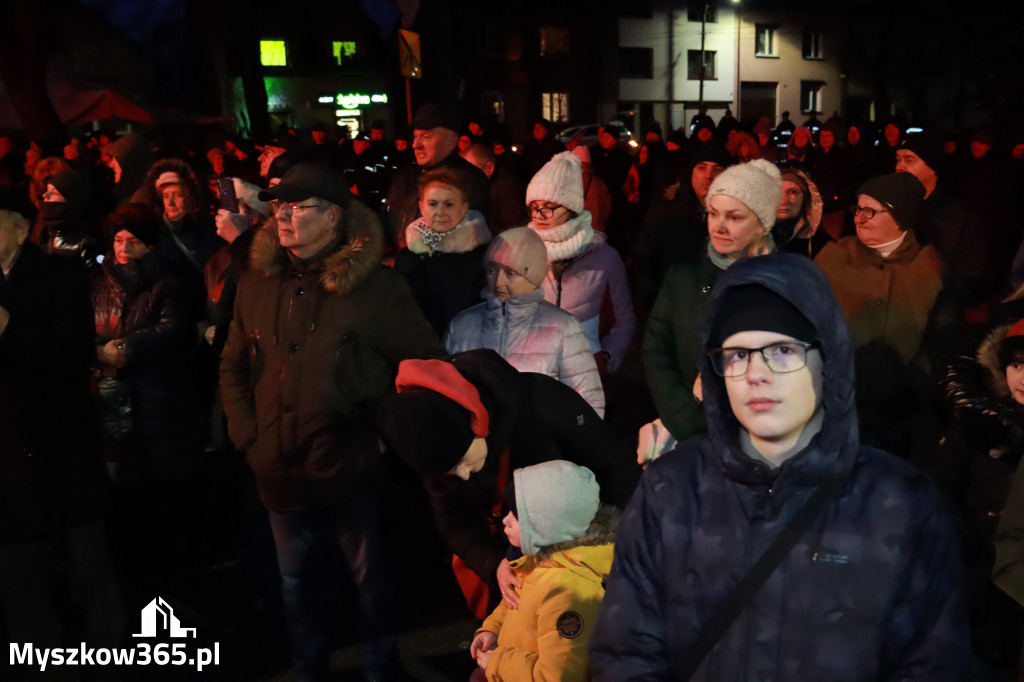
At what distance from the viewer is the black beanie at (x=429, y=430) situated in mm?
2865

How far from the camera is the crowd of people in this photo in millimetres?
2012

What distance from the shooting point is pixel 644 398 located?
805 centimetres

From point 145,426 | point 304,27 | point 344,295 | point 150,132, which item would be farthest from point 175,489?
point 304,27

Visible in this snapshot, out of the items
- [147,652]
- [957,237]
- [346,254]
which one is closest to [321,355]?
[346,254]

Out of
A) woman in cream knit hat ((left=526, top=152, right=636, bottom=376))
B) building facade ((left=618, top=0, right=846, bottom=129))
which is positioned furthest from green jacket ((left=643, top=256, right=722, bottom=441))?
building facade ((left=618, top=0, right=846, bottom=129))

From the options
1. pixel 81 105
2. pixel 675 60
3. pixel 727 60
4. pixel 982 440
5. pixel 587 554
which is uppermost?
pixel 727 60

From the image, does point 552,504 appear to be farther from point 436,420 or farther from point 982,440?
point 982,440

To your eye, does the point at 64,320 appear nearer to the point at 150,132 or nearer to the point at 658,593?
the point at 658,593

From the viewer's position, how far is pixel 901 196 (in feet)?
15.1

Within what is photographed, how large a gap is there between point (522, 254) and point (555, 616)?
73.2 inches

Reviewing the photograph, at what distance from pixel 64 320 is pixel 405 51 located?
276 inches

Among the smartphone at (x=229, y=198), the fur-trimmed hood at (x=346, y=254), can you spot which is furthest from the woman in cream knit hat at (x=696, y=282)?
the smartphone at (x=229, y=198)

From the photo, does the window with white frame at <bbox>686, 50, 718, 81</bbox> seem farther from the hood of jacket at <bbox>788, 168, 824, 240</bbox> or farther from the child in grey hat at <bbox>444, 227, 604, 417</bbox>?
the child in grey hat at <bbox>444, 227, 604, 417</bbox>

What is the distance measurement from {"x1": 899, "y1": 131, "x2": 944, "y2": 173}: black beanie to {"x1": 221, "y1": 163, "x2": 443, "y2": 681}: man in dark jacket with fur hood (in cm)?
394
